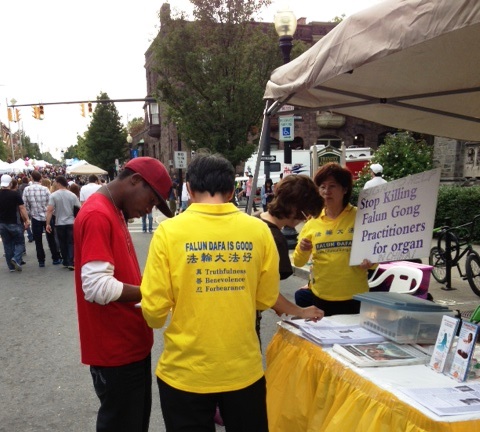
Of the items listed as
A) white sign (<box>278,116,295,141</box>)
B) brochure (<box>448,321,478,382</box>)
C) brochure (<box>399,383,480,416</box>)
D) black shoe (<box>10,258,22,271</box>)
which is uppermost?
white sign (<box>278,116,295,141</box>)

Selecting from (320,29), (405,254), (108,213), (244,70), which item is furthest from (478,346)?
(320,29)

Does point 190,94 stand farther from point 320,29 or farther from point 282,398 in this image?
point 320,29

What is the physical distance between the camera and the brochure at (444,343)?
2045 mm

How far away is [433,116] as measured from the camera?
13.1 ft

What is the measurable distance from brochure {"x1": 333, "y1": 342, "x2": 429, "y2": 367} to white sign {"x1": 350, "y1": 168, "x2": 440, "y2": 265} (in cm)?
70

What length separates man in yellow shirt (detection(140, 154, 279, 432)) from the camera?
6.06ft

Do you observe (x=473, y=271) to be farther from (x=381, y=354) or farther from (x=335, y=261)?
(x=381, y=354)

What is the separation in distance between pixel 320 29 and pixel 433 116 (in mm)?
29678

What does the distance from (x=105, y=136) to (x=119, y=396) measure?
52.2 meters

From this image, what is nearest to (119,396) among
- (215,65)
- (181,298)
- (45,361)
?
(181,298)

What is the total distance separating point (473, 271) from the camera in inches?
263

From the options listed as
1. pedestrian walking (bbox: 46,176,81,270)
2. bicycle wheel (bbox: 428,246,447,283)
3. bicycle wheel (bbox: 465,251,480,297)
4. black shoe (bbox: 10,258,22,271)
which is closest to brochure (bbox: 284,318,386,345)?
bicycle wheel (bbox: 465,251,480,297)

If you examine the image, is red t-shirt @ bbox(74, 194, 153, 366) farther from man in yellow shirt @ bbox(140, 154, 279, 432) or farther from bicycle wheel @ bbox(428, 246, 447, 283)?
bicycle wheel @ bbox(428, 246, 447, 283)

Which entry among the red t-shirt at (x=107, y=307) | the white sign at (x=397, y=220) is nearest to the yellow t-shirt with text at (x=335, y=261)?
the white sign at (x=397, y=220)
